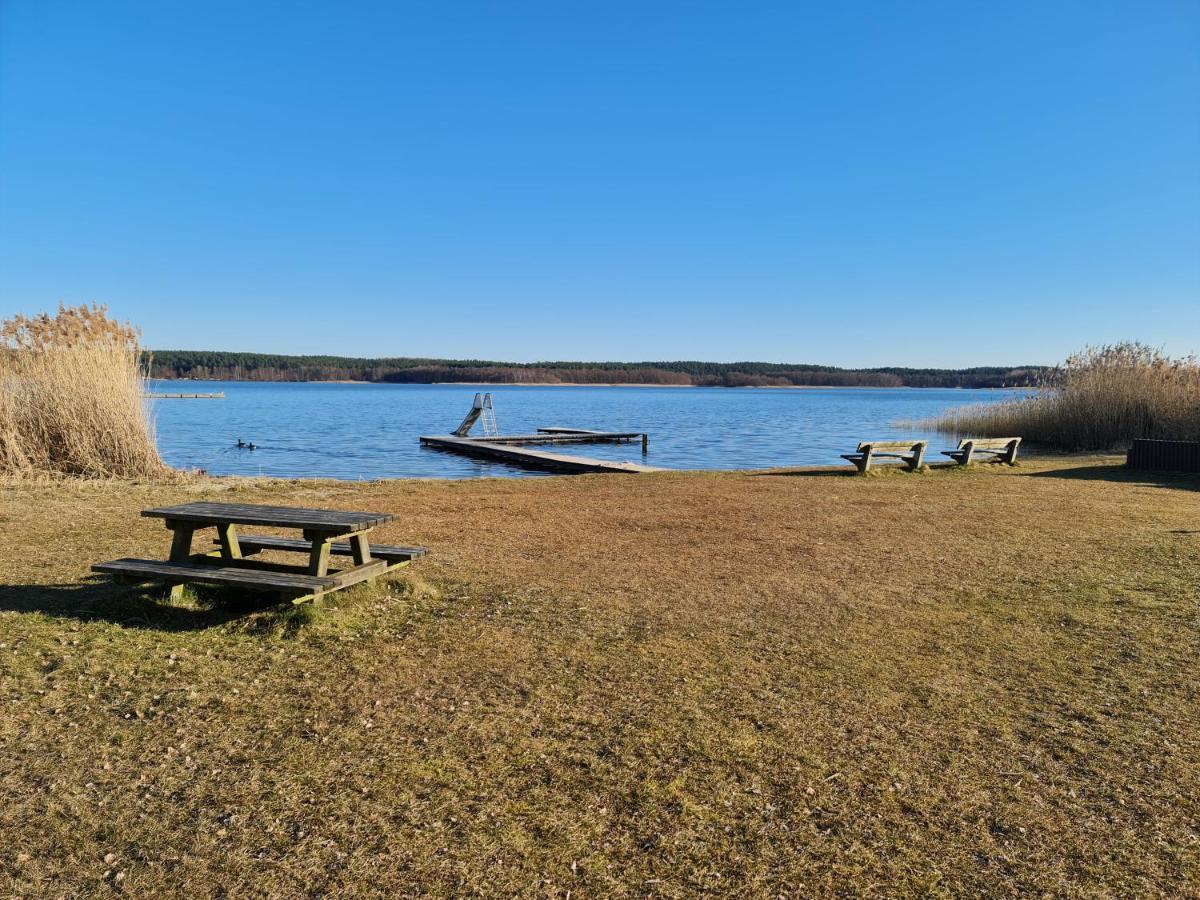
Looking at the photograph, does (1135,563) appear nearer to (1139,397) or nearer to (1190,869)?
(1190,869)

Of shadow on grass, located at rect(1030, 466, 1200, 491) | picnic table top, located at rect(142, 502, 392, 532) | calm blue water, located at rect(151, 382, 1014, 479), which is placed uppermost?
picnic table top, located at rect(142, 502, 392, 532)

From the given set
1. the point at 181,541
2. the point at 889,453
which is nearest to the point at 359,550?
the point at 181,541

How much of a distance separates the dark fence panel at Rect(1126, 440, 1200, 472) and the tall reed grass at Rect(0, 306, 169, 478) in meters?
17.3

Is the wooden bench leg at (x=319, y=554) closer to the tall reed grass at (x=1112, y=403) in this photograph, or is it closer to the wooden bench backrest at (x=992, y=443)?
the wooden bench backrest at (x=992, y=443)

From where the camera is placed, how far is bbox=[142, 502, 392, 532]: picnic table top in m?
5.17

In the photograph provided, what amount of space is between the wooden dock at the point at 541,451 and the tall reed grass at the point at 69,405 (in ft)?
31.1

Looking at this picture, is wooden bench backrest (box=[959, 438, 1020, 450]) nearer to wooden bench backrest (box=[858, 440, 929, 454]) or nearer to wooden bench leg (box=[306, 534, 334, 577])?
wooden bench backrest (box=[858, 440, 929, 454])

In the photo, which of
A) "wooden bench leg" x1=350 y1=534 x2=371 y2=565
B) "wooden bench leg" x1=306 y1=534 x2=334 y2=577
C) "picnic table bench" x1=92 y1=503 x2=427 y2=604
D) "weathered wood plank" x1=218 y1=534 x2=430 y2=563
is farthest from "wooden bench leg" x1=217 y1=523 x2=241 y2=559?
"wooden bench leg" x1=306 y1=534 x2=334 y2=577

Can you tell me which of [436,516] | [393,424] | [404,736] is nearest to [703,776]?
[404,736]

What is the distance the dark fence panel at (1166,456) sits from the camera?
15203 millimetres

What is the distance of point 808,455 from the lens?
2641 cm

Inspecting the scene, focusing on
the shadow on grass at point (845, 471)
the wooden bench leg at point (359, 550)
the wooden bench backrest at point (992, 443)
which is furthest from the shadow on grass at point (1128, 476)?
the wooden bench leg at point (359, 550)

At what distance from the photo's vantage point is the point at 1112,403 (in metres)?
22.1

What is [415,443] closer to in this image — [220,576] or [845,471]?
[845,471]
